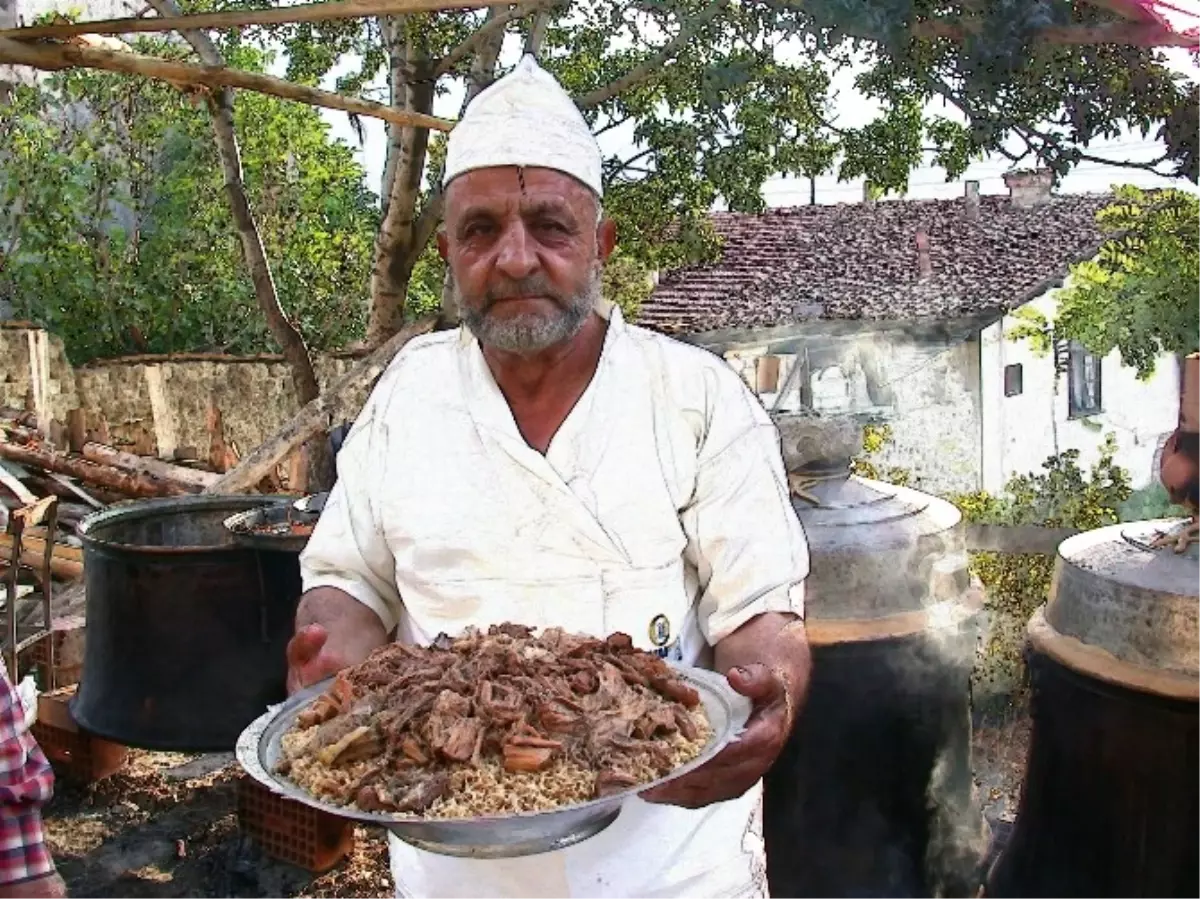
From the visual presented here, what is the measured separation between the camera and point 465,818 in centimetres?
156

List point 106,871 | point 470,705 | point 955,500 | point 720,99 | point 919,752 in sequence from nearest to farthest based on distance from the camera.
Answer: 1. point 470,705
2. point 919,752
3. point 106,871
4. point 720,99
5. point 955,500

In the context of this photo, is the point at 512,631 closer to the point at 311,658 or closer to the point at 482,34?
the point at 311,658

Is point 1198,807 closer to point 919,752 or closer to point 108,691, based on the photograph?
point 919,752

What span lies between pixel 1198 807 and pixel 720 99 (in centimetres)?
654

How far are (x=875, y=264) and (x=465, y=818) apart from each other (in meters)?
14.8

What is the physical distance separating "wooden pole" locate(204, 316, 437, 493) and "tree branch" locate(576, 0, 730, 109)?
251 centimetres

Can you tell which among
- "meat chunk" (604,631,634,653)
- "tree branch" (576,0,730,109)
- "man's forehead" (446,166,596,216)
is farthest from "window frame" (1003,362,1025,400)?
"meat chunk" (604,631,634,653)

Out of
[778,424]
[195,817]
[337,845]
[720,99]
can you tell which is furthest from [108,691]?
[720,99]

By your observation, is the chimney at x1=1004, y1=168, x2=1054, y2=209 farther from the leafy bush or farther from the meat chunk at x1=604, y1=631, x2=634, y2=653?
the meat chunk at x1=604, y1=631, x2=634, y2=653

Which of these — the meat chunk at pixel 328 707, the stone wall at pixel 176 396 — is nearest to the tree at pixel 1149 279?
the meat chunk at pixel 328 707

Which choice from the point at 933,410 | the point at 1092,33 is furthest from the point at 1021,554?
the point at 933,410

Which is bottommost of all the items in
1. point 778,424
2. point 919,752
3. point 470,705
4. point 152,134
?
point 919,752

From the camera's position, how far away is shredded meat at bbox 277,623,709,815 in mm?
1712

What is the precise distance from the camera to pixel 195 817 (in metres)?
5.08
